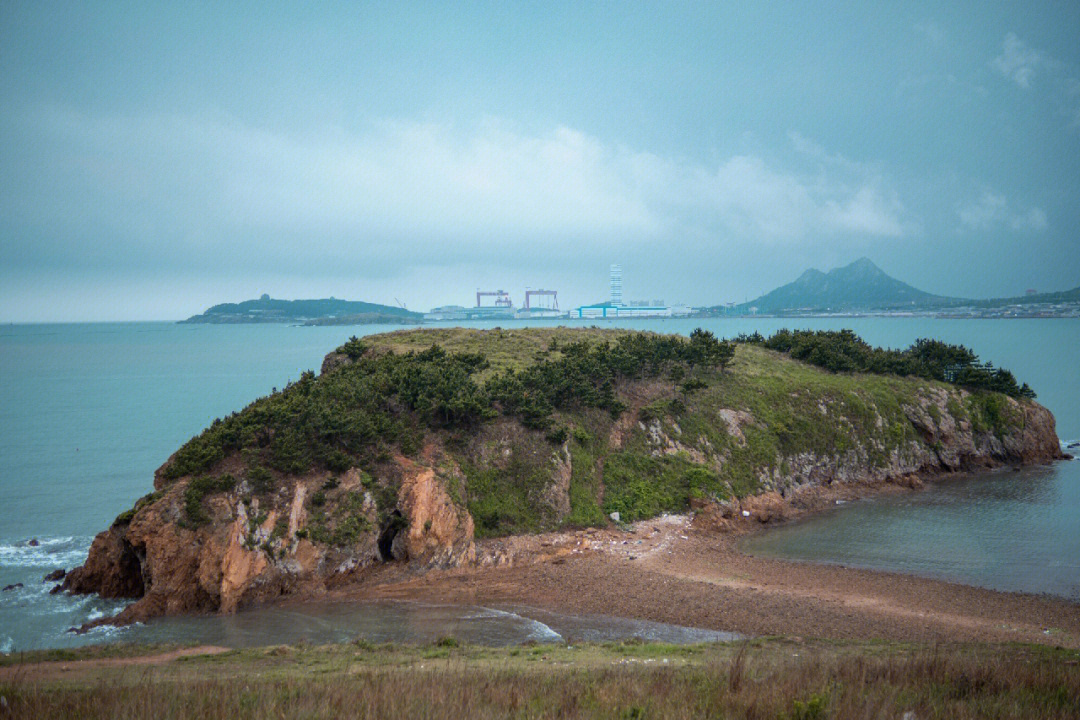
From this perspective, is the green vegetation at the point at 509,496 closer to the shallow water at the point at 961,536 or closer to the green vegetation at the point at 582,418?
the green vegetation at the point at 582,418

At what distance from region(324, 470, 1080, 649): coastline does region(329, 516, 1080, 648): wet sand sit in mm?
41

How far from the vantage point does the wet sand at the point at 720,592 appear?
21.4 metres

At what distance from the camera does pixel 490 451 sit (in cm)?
3109

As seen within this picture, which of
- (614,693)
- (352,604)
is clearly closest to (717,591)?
(352,604)

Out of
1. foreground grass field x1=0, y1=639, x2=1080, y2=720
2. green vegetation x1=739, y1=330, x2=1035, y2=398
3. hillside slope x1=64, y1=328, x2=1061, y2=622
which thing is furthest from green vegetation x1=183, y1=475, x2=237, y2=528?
green vegetation x1=739, y1=330, x2=1035, y2=398

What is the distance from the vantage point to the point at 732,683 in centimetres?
1050

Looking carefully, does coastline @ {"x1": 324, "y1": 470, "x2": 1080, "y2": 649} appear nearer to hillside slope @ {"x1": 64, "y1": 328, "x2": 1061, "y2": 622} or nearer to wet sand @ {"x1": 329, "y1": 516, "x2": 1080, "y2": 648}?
wet sand @ {"x1": 329, "y1": 516, "x2": 1080, "y2": 648}

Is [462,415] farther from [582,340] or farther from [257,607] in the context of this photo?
[582,340]

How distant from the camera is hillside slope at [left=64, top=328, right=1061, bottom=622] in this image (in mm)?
24375

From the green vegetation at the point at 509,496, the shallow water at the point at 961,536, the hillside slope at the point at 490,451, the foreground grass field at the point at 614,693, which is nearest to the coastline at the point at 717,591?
the green vegetation at the point at 509,496

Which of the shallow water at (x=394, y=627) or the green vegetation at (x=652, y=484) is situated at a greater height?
the green vegetation at (x=652, y=484)

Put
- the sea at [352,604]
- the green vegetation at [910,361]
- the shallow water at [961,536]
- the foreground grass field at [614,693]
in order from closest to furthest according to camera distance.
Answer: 1. the foreground grass field at [614,693]
2. the sea at [352,604]
3. the shallow water at [961,536]
4. the green vegetation at [910,361]

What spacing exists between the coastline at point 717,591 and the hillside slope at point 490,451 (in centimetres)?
115

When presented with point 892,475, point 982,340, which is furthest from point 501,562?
point 982,340
